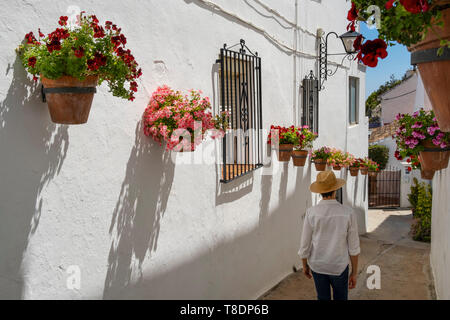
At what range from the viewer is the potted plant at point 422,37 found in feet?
5.05

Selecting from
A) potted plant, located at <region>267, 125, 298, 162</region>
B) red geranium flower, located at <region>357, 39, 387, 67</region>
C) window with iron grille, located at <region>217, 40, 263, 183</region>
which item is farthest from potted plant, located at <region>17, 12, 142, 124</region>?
potted plant, located at <region>267, 125, 298, 162</region>

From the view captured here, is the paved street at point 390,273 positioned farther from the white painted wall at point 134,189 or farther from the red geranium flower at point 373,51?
the red geranium flower at point 373,51

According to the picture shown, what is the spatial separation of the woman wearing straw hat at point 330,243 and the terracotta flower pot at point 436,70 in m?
1.71

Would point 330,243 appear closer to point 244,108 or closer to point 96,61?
point 244,108

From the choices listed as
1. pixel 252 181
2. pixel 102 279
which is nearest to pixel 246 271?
pixel 252 181

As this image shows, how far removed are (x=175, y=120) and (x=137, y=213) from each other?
2.69ft

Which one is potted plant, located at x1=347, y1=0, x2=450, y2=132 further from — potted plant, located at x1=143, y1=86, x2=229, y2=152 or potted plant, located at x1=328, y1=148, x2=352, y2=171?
potted plant, located at x1=328, y1=148, x2=352, y2=171

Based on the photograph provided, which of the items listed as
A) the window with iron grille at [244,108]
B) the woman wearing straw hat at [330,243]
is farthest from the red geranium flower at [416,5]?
the window with iron grille at [244,108]

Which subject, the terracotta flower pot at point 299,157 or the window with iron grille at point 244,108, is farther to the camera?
the terracotta flower pot at point 299,157

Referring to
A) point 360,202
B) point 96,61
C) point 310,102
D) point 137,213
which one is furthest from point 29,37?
point 360,202

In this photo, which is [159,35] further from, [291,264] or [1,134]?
[291,264]

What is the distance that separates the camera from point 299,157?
6.44m

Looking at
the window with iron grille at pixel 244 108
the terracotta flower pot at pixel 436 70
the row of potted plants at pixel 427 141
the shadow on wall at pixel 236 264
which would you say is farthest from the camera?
the window with iron grille at pixel 244 108

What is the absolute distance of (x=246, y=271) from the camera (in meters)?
5.13
